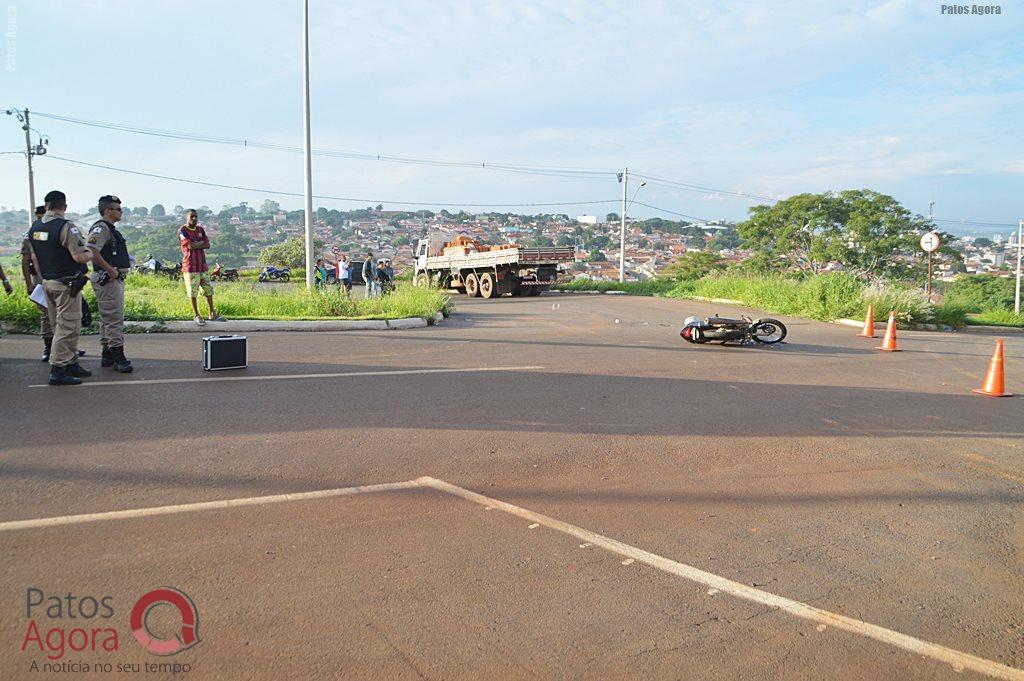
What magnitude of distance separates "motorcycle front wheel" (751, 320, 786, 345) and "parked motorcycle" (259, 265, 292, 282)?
27.1 metres

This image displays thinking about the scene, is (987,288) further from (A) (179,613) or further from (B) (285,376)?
(A) (179,613)

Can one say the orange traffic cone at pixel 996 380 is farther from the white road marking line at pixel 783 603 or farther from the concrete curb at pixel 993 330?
the concrete curb at pixel 993 330

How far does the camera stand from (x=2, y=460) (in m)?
5.68

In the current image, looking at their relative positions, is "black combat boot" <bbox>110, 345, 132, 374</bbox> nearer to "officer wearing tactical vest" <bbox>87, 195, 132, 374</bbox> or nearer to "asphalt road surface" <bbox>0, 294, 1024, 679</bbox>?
"officer wearing tactical vest" <bbox>87, 195, 132, 374</bbox>

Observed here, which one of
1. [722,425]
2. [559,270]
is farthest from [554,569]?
[559,270]

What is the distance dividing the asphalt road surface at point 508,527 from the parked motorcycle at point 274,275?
28491 mm

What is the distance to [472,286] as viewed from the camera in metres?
31.8

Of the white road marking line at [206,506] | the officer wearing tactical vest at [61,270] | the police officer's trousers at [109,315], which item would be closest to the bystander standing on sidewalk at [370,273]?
the police officer's trousers at [109,315]

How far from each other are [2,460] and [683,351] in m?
10.3

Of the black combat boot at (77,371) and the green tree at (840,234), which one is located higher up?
the green tree at (840,234)

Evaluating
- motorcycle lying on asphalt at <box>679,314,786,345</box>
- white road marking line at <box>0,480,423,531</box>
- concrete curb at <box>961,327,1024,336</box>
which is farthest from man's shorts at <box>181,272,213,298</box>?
concrete curb at <box>961,327,1024,336</box>

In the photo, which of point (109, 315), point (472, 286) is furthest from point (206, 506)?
point (472, 286)

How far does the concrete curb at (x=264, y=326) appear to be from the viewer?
13.2 m

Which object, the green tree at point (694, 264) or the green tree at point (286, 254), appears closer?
the green tree at point (694, 264)
